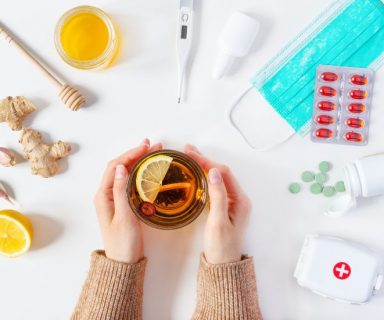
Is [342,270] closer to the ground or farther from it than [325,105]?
closer to the ground

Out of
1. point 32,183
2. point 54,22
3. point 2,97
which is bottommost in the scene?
point 32,183

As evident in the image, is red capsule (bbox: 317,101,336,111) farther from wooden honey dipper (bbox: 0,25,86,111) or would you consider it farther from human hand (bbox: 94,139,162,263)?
wooden honey dipper (bbox: 0,25,86,111)

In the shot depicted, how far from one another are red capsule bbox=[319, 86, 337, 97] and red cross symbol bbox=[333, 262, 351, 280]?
9.7 inches

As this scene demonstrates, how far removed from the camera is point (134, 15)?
80 cm

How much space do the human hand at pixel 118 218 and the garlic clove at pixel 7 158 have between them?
0.14m

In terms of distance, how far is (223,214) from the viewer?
2.38 feet

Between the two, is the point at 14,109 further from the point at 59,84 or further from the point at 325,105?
→ the point at 325,105

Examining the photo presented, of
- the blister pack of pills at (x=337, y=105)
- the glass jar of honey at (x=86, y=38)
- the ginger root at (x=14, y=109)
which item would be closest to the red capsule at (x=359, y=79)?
the blister pack of pills at (x=337, y=105)

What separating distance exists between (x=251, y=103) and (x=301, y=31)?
5.1 inches

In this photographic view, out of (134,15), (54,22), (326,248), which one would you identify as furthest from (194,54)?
(326,248)

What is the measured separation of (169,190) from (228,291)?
0.19 metres

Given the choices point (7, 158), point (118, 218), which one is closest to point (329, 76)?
point (118, 218)

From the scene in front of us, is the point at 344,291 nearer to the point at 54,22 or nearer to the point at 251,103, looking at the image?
the point at 251,103

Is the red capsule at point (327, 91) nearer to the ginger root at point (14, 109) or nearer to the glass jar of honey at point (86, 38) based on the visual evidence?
the glass jar of honey at point (86, 38)
